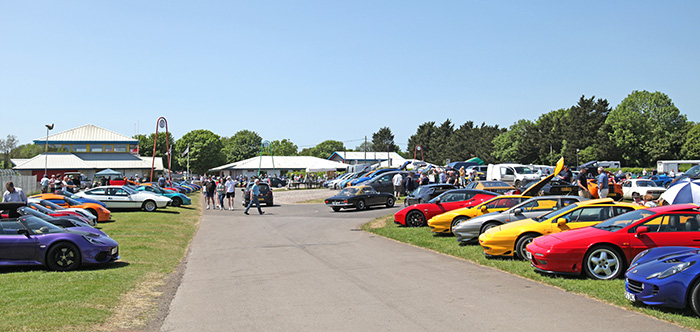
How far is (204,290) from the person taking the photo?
9539 mm

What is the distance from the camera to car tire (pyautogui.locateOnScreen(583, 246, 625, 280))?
30.3 feet

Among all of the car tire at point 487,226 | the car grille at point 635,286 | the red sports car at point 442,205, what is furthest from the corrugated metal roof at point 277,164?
the car grille at point 635,286

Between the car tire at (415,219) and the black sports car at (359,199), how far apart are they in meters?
8.13

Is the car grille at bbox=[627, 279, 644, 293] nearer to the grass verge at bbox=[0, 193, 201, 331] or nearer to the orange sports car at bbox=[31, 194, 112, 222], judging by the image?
the grass verge at bbox=[0, 193, 201, 331]

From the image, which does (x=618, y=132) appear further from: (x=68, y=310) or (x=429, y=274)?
(x=68, y=310)

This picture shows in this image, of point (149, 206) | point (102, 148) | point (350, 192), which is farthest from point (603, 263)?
point (102, 148)

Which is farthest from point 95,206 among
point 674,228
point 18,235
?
point 674,228

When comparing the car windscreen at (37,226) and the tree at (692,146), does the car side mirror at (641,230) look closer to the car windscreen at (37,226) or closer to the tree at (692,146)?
the car windscreen at (37,226)

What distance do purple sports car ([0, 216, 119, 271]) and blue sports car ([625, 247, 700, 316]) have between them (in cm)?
996

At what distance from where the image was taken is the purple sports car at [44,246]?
34.4 ft

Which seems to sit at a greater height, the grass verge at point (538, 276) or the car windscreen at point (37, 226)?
the car windscreen at point (37, 226)

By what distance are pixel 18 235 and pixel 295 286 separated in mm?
5756

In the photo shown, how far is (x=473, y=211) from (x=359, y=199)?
39.5 ft

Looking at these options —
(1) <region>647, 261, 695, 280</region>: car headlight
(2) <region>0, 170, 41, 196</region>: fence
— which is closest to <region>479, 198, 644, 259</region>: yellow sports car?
(1) <region>647, 261, 695, 280</region>: car headlight
